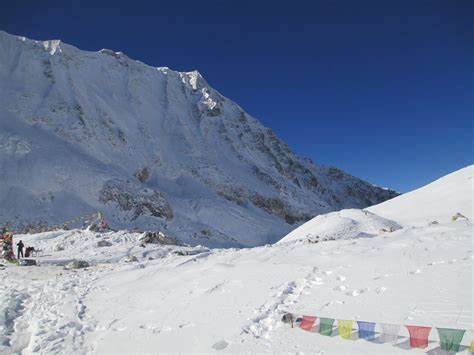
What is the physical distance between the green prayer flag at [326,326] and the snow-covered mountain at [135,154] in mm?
30319

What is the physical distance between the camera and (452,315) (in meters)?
6.11

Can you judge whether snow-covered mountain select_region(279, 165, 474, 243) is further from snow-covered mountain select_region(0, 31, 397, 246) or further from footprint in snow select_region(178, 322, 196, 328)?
snow-covered mountain select_region(0, 31, 397, 246)

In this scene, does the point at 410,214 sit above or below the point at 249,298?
above

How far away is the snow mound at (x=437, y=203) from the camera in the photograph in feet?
68.6

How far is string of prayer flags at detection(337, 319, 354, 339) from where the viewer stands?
6.05m

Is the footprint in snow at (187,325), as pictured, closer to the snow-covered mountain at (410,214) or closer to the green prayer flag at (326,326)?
the green prayer flag at (326,326)

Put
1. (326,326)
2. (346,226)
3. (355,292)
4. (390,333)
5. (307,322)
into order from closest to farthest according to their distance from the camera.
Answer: (390,333), (326,326), (307,322), (355,292), (346,226)

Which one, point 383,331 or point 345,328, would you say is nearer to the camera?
point 383,331

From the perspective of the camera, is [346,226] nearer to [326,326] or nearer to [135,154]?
[326,326]

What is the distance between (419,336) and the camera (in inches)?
215

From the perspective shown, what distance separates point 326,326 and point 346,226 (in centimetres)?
1685

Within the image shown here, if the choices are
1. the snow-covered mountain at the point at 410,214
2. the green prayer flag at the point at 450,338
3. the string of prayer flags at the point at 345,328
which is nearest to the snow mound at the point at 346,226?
the snow-covered mountain at the point at 410,214

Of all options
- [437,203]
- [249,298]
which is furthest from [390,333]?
[437,203]

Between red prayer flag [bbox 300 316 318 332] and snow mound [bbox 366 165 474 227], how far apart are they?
48.5 ft
